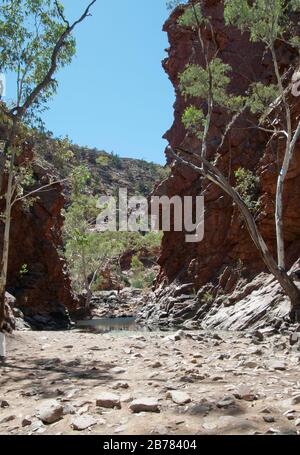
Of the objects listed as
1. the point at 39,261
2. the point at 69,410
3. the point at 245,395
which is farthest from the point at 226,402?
the point at 39,261

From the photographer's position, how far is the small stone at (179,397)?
4577 millimetres

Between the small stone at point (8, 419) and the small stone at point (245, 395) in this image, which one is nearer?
the small stone at point (8, 419)

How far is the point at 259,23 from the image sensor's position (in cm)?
1456

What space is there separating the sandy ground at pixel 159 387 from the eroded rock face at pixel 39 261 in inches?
880

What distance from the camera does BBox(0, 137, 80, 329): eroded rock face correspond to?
31.3m

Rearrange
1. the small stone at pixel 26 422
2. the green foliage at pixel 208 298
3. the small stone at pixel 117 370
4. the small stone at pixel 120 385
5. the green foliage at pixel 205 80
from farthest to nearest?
the green foliage at pixel 208 298 < the green foliage at pixel 205 80 < the small stone at pixel 117 370 < the small stone at pixel 120 385 < the small stone at pixel 26 422

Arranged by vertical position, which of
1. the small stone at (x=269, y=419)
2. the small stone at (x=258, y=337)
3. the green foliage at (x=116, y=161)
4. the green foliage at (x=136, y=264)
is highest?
the green foliage at (x=116, y=161)

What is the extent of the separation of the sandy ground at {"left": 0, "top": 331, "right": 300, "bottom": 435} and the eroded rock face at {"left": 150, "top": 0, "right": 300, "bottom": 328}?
12.4 m

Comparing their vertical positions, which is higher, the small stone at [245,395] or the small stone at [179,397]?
the small stone at [245,395]

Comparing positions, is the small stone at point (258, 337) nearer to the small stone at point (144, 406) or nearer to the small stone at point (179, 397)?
the small stone at point (179, 397)

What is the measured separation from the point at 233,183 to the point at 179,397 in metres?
24.4

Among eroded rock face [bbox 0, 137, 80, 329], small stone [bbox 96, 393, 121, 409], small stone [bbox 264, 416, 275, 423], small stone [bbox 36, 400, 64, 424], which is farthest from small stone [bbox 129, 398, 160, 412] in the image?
eroded rock face [bbox 0, 137, 80, 329]

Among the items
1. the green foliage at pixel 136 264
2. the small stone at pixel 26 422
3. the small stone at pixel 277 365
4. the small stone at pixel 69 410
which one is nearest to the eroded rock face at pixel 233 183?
the small stone at pixel 277 365

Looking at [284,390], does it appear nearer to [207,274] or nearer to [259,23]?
[259,23]
